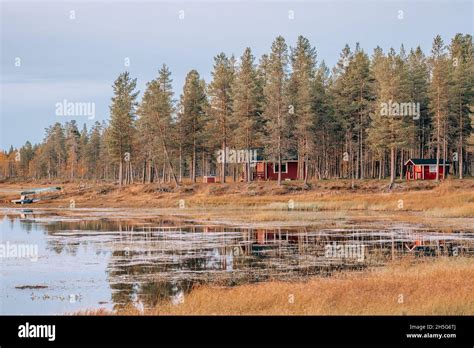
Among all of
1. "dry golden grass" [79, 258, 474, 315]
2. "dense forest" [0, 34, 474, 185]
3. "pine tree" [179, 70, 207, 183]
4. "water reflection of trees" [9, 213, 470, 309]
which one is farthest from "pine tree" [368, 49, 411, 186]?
"dry golden grass" [79, 258, 474, 315]

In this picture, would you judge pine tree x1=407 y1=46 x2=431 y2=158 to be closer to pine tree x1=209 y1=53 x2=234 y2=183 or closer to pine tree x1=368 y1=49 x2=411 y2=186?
pine tree x1=368 y1=49 x2=411 y2=186

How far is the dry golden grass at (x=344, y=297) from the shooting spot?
627 inches

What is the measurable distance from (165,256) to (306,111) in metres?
47.1

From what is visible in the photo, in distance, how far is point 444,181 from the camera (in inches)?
2726

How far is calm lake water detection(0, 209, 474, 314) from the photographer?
763 inches

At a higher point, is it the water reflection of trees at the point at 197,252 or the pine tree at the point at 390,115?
the pine tree at the point at 390,115

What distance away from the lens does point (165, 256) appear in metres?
27.1

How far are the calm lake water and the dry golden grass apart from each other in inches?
57.6

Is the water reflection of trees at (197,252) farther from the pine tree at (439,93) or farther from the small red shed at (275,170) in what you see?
the small red shed at (275,170)

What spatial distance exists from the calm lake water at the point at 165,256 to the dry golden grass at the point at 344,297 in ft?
4.80

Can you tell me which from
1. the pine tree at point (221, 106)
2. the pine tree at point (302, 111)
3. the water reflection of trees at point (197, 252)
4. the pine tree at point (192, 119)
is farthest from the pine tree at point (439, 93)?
the water reflection of trees at point (197, 252)
